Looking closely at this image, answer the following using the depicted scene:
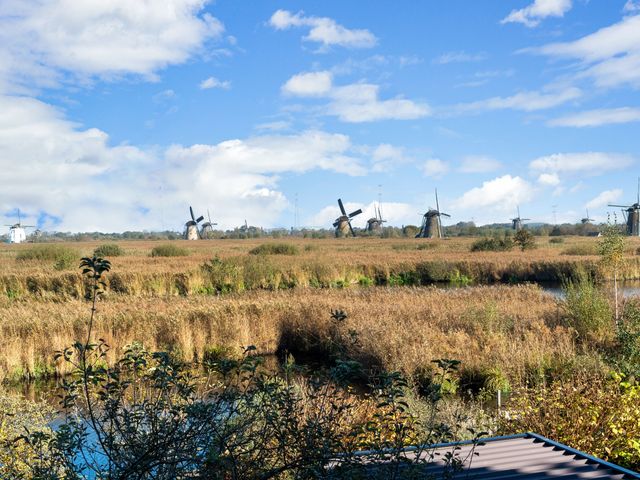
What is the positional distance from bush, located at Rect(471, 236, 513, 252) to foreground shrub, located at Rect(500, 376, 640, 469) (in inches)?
1857

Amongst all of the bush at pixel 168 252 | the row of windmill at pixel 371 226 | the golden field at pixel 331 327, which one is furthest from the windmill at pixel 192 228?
the golden field at pixel 331 327

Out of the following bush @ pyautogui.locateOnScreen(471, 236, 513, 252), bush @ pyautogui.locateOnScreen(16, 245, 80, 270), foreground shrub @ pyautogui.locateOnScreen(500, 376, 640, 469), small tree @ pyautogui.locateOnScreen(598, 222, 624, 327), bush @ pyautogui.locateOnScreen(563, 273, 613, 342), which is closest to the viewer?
foreground shrub @ pyautogui.locateOnScreen(500, 376, 640, 469)

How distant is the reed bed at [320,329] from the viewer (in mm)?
13008

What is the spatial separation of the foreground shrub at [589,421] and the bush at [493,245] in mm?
47178

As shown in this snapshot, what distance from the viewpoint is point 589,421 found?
707 cm

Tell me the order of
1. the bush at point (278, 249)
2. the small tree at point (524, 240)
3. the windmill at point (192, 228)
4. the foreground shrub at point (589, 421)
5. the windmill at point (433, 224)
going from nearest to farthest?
the foreground shrub at point (589, 421) < the bush at point (278, 249) < the small tree at point (524, 240) < the windmill at point (433, 224) < the windmill at point (192, 228)

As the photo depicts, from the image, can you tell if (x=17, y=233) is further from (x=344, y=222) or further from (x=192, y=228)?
(x=344, y=222)

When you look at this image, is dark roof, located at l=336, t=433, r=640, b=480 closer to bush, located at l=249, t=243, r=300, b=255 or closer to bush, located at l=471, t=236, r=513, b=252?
bush, located at l=249, t=243, r=300, b=255

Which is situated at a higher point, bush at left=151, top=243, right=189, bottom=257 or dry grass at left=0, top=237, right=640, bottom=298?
bush at left=151, top=243, right=189, bottom=257

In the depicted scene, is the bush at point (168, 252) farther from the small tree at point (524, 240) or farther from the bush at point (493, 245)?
the small tree at point (524, 240)

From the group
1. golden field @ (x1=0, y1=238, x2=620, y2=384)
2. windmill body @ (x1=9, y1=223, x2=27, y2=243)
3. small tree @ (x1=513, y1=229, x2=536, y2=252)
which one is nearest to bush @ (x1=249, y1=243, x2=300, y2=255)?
small tree @ (x1=513, y1=229, x2=536, y2=252)

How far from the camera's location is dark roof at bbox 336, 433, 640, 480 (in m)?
4.86

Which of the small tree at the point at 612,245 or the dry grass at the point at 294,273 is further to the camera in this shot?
the dry grass at the point at 294,273

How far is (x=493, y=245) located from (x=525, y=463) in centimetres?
5127
